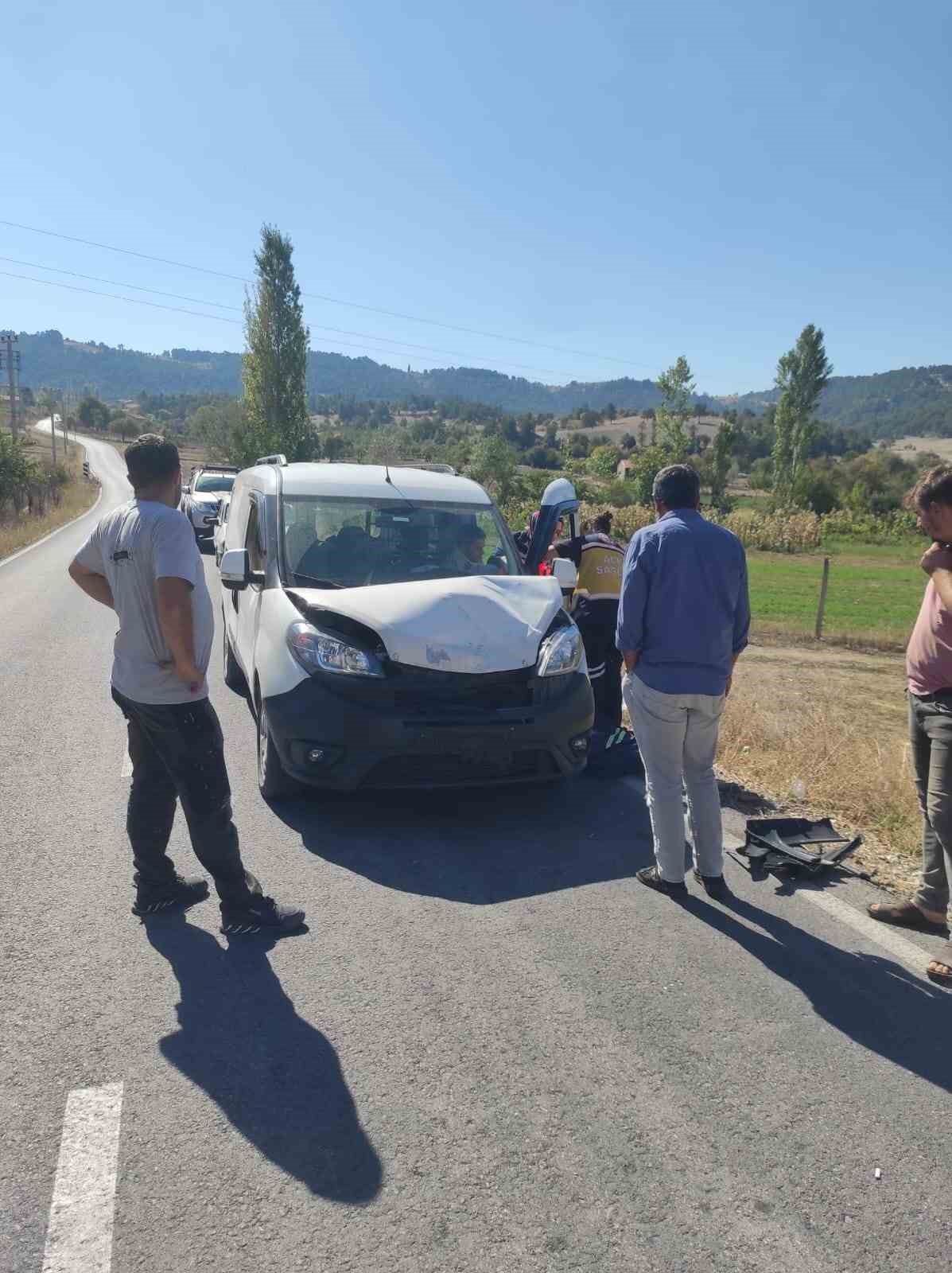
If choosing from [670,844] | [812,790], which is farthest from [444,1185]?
[812,790]

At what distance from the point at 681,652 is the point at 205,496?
69.7ft

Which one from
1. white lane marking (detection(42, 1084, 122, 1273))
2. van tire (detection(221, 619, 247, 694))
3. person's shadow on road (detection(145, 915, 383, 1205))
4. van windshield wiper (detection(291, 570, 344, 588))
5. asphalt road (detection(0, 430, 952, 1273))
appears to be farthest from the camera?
van tire (detection(221, 619, 247, 694))

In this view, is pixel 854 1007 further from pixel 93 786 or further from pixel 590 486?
pixel 590 486

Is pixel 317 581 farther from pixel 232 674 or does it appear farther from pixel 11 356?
pixel 11 356

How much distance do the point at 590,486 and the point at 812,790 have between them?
67809 mm

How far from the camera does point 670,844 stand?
4387 mm

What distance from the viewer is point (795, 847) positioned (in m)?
4.93

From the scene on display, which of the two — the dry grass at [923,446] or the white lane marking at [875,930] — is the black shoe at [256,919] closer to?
the white lane marking at [875,930]

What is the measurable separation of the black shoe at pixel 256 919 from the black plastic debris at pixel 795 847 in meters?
2.32

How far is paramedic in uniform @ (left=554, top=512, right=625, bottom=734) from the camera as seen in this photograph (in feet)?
22.1

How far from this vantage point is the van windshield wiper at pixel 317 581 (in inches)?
231

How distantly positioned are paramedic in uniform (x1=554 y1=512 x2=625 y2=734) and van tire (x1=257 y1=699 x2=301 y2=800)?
7.66 ft

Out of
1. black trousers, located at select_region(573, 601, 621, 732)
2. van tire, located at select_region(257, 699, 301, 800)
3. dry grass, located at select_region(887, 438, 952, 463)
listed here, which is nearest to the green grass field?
black trousers, located at select_region(573, 601, 621, 732)

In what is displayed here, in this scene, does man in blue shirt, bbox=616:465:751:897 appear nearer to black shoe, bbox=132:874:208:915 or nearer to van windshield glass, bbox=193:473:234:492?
black shoe, bbox=132:874:208:915
